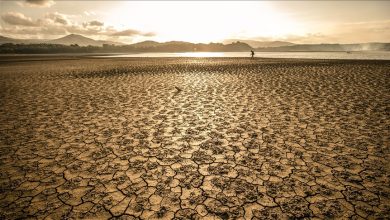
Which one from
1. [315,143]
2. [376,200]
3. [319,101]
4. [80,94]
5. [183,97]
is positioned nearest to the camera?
[376,200]

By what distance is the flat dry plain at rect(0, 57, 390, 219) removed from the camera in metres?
3.62

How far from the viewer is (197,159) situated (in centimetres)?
514

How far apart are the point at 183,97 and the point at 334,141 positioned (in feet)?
22.6

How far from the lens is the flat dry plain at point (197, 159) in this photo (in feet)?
11.9

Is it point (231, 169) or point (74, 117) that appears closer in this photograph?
point (231, 169)

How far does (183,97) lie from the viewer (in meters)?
11.1

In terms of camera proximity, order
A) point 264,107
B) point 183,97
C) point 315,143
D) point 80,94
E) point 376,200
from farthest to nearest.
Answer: point 80,94 < point 183,97 < point 264,107 < point 315,143 < point 376,200

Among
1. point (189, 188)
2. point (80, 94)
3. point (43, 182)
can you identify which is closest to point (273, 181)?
point (189, 188)

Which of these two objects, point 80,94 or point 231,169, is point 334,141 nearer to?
point 231,169

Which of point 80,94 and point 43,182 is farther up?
point 80,94

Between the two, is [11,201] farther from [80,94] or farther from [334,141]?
[80,94]

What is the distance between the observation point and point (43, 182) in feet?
14.1

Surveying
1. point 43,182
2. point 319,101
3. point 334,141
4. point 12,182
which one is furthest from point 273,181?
point 319,101

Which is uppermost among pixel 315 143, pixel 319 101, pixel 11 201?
pixel 319 101
